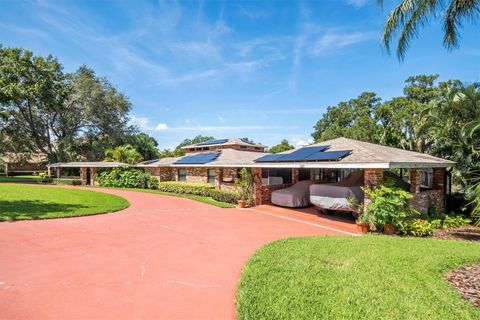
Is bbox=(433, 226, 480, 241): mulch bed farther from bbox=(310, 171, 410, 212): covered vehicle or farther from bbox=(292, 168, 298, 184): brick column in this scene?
bbox=(292, 168, 298, 184): brick column

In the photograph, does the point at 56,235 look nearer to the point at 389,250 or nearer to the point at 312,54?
the point at 389,250

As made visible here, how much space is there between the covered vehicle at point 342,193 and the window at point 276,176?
4.79m

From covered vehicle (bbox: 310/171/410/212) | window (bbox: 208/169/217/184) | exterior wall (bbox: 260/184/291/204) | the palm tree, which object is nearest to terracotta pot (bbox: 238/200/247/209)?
exterior wall (bbox: 260/184/291/204)

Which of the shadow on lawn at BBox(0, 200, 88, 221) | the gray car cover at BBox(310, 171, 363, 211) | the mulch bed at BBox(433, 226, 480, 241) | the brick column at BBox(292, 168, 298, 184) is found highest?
the brick column at BBox(292, 168, 298, 184)

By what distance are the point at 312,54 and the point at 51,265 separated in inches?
628

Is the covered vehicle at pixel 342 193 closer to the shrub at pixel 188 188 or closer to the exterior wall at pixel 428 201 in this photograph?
the exterior wall at pixel 428 201

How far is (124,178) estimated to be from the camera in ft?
86.7

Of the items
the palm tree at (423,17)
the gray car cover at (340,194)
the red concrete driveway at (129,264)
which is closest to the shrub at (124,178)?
the red concrete driveway at (129,264)

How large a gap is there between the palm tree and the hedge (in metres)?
11.1

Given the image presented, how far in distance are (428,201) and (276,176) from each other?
815cm

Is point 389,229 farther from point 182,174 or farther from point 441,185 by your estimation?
point 182,174

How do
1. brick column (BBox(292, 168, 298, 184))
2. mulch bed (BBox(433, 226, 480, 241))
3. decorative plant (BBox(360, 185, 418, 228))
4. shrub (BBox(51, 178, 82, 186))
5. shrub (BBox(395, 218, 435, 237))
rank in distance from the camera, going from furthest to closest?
shrub (BBox(51, 178, 82, 186)), brick column (BBox(292, 168, 298, 184)), mulch bed (BBox(433, 226, 480, 241)), shrub (BBox(395, 218, 435, 237)), decorative plant (BBox(360, 185, 418, 228))

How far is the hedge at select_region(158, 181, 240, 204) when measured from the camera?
16.8 m

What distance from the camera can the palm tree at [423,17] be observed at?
8.00 meters
